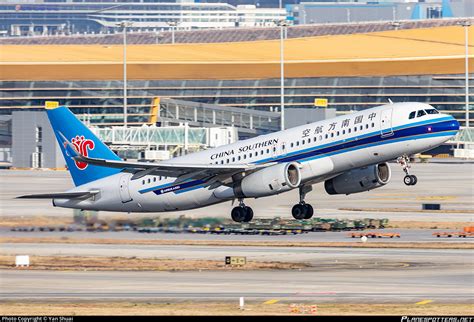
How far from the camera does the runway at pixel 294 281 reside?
62.4 metres

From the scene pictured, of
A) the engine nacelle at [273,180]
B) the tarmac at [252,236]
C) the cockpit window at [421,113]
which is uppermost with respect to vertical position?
the cockpit window at [421,113]

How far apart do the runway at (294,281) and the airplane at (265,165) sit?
15.3ft

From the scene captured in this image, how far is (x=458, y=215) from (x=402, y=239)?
66.8 ft

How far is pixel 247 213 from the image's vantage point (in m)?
81.7

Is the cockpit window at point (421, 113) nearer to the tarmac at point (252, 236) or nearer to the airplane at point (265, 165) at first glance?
the airplane at point (265, 165)

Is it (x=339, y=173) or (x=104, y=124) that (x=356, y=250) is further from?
(x=104, y=124)

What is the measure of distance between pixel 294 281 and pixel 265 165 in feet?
42.5

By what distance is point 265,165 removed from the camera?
258 feet

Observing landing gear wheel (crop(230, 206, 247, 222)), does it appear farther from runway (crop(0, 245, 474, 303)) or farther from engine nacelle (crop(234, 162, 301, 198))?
runway (crop(0, 245, 474, 303))

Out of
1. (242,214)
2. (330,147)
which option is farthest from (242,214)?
(330,147)

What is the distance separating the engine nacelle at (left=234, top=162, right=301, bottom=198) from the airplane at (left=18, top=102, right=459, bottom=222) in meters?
0.06

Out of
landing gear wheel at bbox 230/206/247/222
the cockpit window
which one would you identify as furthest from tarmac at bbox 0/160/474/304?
the cockpit window

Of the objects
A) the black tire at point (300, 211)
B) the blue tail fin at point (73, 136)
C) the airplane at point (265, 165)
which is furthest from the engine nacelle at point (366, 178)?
the blue tail fin at point (73, 136)

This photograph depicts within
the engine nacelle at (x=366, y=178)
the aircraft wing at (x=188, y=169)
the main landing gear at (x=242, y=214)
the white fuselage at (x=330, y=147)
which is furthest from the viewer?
the main landing gear at (x=242, y=214)
